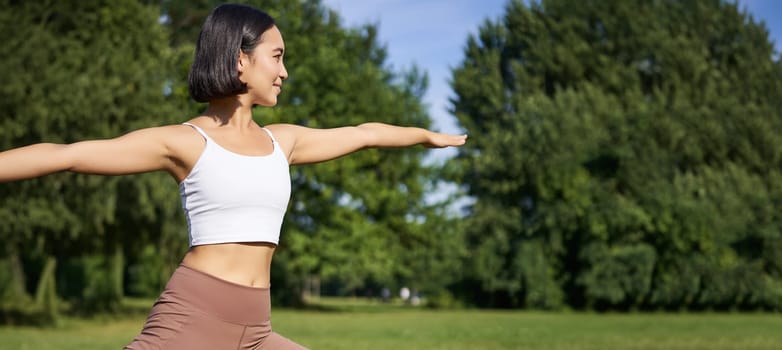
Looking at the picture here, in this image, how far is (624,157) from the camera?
43125 mm

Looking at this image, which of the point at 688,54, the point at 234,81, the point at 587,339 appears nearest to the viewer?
the point at 234,81

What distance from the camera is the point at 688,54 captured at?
1811 inches

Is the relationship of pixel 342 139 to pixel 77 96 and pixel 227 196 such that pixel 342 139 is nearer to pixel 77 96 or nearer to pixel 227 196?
pixel 227 196

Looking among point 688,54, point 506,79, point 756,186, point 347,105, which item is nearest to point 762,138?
point 756,186

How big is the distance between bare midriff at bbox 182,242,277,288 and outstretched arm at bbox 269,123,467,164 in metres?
0.47

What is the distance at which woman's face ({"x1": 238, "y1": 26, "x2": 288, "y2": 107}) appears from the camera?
3146mm

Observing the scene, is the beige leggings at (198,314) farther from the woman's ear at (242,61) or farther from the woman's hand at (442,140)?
the woman's hand at (442,140)

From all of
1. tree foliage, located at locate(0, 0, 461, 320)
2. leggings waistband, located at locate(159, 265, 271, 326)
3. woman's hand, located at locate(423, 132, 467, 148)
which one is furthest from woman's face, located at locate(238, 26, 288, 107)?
tree foliage, located at locate(0, 0, 461, 320)

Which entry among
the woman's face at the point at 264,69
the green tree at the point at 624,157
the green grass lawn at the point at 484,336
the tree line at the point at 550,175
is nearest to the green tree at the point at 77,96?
the green grass lawn at the point at 484,336

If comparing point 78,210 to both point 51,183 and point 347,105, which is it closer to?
point 51,183

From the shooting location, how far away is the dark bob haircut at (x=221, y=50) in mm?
3051

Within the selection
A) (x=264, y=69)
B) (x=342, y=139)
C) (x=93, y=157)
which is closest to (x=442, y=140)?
(x=342, y=139)

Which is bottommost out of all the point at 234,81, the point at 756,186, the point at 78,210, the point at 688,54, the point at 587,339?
the point at 587,339

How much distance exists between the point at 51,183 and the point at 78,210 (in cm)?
106
